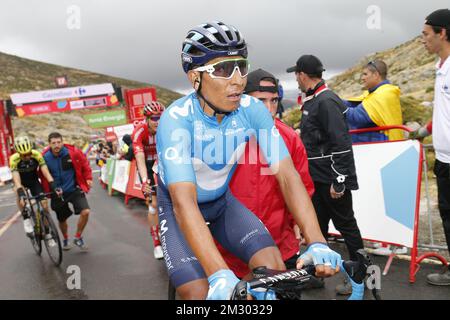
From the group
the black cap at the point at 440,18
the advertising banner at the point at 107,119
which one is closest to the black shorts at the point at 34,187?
the black cap at the point at 440,18

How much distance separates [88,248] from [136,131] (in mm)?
2712

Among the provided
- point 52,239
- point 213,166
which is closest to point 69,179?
point 52,239

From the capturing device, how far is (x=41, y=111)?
125 ft

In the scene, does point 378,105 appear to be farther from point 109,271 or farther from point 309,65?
point 109,271

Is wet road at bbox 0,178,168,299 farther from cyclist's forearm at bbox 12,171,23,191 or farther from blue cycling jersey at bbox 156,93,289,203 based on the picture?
blue cycling jersey at bbox 156,93,289,203

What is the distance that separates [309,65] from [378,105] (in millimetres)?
1517

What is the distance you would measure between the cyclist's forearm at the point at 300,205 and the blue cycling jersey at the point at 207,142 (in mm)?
118

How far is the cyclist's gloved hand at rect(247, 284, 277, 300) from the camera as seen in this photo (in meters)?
1.51

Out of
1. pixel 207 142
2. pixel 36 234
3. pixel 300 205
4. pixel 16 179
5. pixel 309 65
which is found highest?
pixel 309 65

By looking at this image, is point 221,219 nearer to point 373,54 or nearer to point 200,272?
point 200,272

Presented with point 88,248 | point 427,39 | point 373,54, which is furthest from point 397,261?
point 373,54

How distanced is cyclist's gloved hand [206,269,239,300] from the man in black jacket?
274cm

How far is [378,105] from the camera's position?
213 inches

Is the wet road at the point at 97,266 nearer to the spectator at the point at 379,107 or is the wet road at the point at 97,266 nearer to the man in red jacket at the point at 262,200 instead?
the man in red jacket at the point at 262,200
